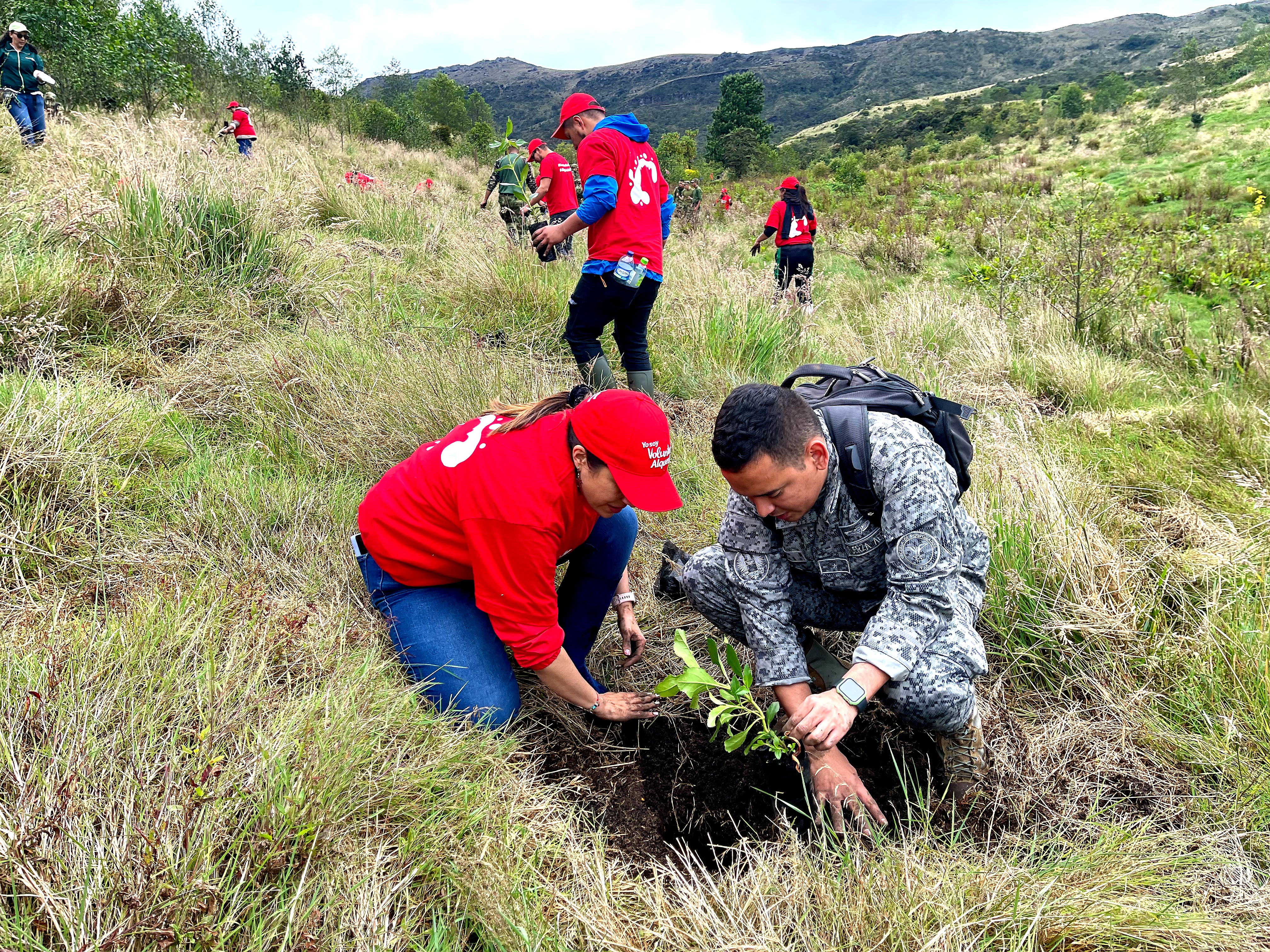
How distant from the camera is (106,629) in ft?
5.66

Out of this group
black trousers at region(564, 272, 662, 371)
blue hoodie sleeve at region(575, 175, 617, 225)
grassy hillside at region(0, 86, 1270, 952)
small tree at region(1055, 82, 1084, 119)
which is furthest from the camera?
small tree at region(1055, 82, 1084, 119)

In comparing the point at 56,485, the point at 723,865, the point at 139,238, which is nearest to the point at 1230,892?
the point at 723,865

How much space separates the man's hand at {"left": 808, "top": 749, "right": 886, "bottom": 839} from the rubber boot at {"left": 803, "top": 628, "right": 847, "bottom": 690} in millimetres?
433

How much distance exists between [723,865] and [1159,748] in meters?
1.20

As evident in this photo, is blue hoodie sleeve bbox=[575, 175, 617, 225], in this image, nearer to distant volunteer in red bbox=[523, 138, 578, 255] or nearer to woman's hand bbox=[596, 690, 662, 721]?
woman's hand bbox=[596, 690, 662, 721]

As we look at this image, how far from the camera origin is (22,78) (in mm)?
7676

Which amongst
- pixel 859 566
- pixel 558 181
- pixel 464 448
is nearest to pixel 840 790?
Answer: pixel 859 566

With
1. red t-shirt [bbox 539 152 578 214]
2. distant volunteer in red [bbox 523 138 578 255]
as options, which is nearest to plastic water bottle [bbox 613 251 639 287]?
distant volunteer in red [bbox 523 138 578 255]

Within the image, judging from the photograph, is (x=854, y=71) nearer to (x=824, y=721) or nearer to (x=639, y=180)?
(x=639, y=180)

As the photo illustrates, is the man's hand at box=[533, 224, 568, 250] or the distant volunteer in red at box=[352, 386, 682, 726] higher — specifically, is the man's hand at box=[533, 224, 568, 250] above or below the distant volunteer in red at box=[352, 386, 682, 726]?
above

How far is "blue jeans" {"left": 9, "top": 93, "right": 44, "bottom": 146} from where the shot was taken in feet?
23.2

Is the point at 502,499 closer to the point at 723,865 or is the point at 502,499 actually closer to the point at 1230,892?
the point at 723,865

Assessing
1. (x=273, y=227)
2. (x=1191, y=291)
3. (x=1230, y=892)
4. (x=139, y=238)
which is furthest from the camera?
(x=1191, y=291)

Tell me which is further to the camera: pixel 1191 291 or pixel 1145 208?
pixel 1145 208
